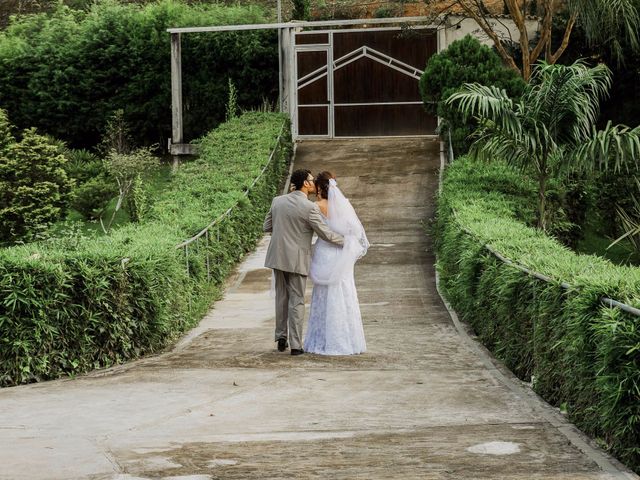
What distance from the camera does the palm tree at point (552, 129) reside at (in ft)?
61.3

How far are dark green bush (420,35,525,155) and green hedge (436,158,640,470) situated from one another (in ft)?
24.0

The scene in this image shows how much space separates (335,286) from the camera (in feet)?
39.4

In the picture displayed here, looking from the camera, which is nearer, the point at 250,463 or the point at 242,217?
the point at 250,463

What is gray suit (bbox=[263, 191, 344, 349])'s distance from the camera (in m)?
11.8

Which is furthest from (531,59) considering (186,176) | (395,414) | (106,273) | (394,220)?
(395,414)

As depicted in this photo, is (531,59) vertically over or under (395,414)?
over

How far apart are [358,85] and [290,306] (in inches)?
Answer: 744

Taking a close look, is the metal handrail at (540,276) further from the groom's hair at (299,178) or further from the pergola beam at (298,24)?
the pergola beam at (298,24)

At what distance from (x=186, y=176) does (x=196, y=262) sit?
271 inches

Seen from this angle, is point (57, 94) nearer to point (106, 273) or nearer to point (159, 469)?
point (106, 273)

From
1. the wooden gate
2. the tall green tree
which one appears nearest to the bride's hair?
the tall green tree

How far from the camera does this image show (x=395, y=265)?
Result: 18906mm

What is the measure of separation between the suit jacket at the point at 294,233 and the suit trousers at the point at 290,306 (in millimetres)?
125

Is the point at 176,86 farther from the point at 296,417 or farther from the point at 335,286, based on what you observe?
the point at 296,417
